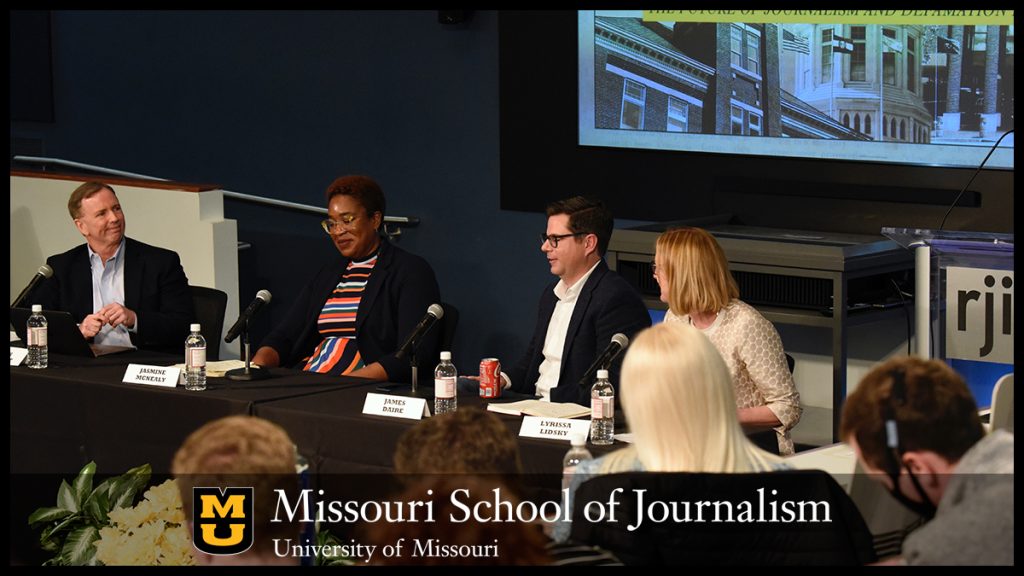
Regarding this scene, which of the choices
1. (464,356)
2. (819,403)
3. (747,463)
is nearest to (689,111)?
(819,403)

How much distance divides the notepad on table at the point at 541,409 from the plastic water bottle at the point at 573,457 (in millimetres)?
287

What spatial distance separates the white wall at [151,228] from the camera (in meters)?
6.25

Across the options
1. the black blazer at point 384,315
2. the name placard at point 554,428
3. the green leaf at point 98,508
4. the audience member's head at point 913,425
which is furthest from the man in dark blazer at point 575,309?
the audience member's head at point 913,425

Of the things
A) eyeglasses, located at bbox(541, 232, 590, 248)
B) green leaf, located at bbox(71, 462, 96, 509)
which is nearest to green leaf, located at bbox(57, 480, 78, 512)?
green leaf, located at bbox(71, 462, 96, 509)

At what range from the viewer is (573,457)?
10.5ft

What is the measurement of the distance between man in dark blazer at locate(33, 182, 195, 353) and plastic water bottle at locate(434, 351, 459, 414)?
147 centimetres

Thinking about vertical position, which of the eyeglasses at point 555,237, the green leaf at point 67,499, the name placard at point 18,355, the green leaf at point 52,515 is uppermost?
the eyeglasses at point 555,237

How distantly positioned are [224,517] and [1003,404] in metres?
1.83

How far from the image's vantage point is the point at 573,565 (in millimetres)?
2189

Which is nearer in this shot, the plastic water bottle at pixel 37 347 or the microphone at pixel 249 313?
the microphone at pixel 249 313

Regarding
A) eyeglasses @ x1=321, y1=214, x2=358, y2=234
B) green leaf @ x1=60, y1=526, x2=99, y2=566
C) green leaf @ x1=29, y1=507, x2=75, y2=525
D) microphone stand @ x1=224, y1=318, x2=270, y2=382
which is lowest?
green leaf @ x1=60, y1=526, x2=99, y2=566

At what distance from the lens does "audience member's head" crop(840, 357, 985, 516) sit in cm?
225

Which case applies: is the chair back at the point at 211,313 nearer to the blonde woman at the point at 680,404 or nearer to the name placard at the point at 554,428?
the name placard at the point at 554,428

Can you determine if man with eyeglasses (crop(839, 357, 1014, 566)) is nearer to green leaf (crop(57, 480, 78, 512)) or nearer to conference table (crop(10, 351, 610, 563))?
conference table (crop(10, 351, 610, 563))
